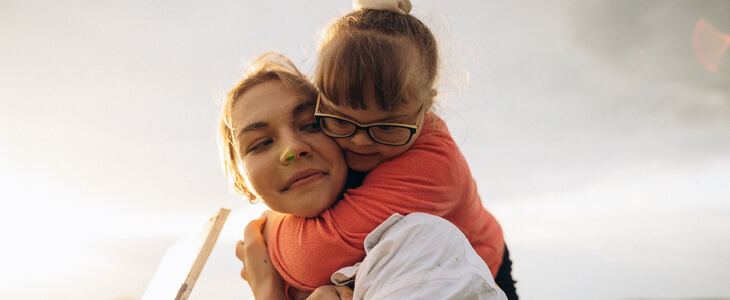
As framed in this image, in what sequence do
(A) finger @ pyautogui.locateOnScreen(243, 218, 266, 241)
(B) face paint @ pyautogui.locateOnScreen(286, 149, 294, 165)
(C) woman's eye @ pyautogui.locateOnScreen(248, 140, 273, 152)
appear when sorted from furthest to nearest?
(A) finger @ pyautogui.locateOnScreen(243, 218, 266, 241), (C) woman's eye @ pyautogui.locateOnScreen(248, 140, 273, 152), (B) face paint @ pyautogui.locateOnScreen(286, 149, 294, 165)

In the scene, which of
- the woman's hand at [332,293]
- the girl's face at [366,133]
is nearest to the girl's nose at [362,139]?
the girl's face at [366,133]

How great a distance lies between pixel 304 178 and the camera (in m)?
1.98

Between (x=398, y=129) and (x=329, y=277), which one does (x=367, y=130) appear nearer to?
(x=398, y=129)

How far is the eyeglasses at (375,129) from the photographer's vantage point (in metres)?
1.84

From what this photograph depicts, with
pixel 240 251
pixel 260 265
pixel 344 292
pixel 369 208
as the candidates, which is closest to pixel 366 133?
pixel 369 208

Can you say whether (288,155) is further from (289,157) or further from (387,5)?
(387,5)

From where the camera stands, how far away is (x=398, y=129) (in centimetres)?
186

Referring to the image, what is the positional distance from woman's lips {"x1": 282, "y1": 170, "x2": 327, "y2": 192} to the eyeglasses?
154 millimetres

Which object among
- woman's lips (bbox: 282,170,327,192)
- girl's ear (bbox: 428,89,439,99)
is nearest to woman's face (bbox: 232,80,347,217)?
woman's lips (bbox: 282,170,327,192)

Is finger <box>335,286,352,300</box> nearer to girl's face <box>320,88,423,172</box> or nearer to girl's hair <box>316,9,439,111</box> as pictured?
girl's face <box>320,88,423,172</box>

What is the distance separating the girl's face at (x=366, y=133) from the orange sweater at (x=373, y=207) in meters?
0.04

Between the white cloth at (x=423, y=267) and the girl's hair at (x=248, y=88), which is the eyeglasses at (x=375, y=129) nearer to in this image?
the girl's hair at (x=248, y=88)

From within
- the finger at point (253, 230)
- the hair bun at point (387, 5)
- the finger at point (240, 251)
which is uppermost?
the hair bun at point (387, 5)

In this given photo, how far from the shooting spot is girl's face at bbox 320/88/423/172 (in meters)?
1.80
